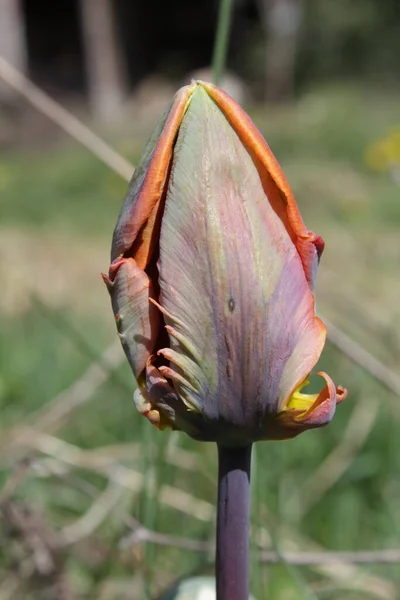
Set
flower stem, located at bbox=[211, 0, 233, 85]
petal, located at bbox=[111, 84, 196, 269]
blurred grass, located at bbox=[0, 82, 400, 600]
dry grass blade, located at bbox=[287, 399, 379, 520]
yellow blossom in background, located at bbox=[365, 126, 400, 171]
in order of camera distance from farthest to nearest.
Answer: yellow blossom in background, located at bbox=[365, 126, 400, 171]
dry grass blade, located at bbox=[287, 399, 379, 520]
blurred grass, located at bbox=[0, 82, 400, 600]
flower stem, located at bbox=[211, 0, 233, 85]
petal, located at bbox=[111, 84, 196, 269]

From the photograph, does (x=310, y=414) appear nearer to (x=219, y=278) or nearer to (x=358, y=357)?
(x=219, y=278)

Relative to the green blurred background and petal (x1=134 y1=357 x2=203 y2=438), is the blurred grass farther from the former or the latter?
petal (x1=134 y1=357 x2=203 y2=438)

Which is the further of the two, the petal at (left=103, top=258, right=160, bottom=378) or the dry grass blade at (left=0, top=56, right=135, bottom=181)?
the dry grass blade at (left=0, top=56, right=135, bottom=181)

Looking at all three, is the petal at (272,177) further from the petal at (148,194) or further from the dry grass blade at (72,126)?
the dry grass blade at (72,126)

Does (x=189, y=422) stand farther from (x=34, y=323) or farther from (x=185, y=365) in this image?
(x=34, y=323)

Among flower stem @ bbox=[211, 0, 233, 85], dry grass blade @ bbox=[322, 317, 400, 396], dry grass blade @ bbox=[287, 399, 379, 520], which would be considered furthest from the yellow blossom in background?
flower stem @ bbox=[211, 0, 233, 85]

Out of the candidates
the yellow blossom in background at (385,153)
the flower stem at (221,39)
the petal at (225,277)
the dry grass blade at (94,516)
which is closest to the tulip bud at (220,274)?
the petal at (225,277)
